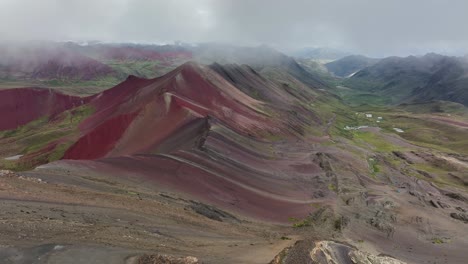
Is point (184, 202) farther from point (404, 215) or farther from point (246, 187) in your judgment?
point (404, 215)

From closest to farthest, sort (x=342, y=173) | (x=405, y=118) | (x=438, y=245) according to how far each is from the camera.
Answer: (x=438, y=245)
(x=342, y=173)
(x=405, y=118)

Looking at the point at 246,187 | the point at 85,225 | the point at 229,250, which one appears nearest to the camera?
the point at 85,225

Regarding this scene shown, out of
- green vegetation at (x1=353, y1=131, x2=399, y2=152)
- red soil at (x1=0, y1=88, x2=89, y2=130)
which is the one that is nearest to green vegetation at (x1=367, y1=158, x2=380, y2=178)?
green vegetation at (x1=353, y1=131, x2=399, y2=152)

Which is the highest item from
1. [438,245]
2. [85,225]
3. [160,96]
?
[160,96]

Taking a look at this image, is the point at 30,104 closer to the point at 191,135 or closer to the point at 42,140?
the point at 42,140

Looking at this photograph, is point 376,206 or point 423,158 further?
point 423,158

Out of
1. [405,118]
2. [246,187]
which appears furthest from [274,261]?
[405,118]

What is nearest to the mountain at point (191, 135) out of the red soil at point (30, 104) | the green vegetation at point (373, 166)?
the green vegetation at point (373, 166)

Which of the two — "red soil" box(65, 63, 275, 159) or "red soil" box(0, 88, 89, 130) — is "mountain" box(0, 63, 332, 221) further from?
"red soil" box(0, 88, 89, 130)
